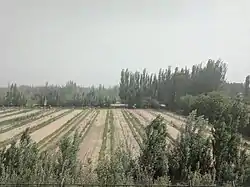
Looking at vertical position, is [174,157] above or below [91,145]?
above

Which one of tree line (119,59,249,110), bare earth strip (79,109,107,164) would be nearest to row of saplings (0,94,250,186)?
bare earth strip (79,109,107,164)

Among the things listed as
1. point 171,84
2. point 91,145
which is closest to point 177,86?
point 171,84

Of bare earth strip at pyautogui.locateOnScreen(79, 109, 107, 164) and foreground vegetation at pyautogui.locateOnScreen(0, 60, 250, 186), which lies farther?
bare earth strip at pyautogui.locateOnScreen(79, 109, 107, 164)

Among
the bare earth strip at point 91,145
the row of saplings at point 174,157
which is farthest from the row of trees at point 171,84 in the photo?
the row of saplings at point 174,157

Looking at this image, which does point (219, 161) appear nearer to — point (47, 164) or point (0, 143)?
point (47, 164)

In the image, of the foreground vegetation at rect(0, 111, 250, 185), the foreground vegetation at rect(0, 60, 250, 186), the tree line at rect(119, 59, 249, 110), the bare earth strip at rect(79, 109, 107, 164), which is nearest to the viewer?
the foreground vegetation at rect(0, 60, 250, 186)

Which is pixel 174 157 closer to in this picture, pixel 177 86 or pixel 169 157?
pixel 169 157

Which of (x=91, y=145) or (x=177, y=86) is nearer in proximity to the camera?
(x=91, y=145)

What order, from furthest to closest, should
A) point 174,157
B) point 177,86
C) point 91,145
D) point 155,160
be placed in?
point 177,86
point 91,145
point 174,157
point 155,160

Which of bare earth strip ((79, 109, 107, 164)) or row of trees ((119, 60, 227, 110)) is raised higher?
row of trees ((119, 60, 227, 110))

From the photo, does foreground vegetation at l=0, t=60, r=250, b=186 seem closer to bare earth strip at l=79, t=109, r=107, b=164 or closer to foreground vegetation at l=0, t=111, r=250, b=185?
foreground vegetation at l=0, t=111, r=250, b=185

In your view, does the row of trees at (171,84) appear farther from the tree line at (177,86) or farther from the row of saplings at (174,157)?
the row of saplings at (174,157)

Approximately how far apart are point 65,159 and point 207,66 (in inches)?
2824

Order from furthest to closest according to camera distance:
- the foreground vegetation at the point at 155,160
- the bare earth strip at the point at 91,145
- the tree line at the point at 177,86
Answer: the tree line at the point at 177,86
the bare earth strip at the point at 91,145
the foreground vegetation at the point at 155,160
